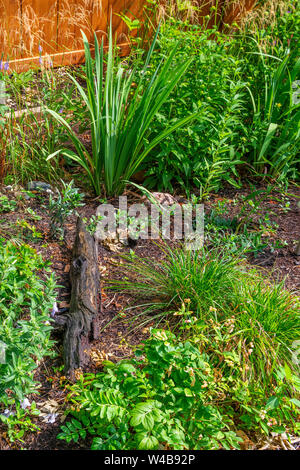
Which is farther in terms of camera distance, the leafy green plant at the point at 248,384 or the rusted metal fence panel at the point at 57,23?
the rusted metal fence panel at the point at 57,23

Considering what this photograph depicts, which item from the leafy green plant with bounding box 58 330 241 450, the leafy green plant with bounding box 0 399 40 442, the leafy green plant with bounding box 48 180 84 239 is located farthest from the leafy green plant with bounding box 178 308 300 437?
the leafy green plant with bounding box 48 180 84 239

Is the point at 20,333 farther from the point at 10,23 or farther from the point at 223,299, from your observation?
the point at 10,23

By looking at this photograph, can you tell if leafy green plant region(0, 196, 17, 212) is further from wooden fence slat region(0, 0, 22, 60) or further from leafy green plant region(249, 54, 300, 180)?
leafy green plant region(249, 54, 300, 180)

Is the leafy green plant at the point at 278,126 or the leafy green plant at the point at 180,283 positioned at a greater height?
the leafy green plant at the point at 278,126

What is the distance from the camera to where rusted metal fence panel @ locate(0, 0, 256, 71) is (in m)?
4.41

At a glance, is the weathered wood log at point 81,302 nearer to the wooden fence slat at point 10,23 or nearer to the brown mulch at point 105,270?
the brown mulch at point 105,270

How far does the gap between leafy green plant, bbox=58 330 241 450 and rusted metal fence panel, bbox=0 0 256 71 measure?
9.84 feet

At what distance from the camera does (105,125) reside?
3760mm

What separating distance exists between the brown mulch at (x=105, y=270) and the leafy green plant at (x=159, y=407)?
0.21 m

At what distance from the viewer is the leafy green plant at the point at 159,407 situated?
197 cm

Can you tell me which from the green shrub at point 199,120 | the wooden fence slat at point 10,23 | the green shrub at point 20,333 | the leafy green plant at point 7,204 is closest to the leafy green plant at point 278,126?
the green shrub at point 199,120

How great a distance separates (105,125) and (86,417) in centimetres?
228

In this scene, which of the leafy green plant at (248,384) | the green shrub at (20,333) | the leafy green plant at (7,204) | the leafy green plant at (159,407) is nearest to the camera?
the leafy green plant at (159,407)

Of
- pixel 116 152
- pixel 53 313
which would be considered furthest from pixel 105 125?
pixel 53 313
